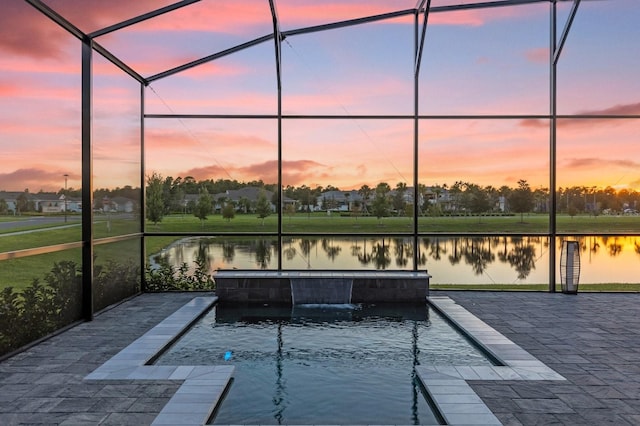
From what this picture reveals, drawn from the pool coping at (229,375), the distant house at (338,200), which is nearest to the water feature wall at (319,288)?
the pool coping at (229,375)

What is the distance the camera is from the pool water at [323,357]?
12.3ft

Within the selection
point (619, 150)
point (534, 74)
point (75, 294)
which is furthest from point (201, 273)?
point (619, 150)

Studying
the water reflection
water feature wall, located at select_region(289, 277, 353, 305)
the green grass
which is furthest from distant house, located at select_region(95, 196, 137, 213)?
the green grass

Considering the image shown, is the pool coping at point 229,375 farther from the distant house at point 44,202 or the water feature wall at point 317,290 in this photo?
the water feature wall at point 317,290

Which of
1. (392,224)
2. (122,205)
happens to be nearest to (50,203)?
(122,205)

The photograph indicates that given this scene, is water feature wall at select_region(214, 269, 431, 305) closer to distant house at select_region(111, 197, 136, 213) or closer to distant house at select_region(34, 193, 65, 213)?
distant house at select_region(111, 197, 136, 213)

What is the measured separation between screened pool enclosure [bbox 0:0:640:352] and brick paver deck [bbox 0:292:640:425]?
0.66 m

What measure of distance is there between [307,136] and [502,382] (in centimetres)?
1184

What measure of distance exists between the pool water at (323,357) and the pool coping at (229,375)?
124 millimetres

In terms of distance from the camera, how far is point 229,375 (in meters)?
4.29

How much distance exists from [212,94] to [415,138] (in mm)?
6314

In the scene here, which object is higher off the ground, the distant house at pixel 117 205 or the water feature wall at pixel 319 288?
the distant house at pixel 117 205

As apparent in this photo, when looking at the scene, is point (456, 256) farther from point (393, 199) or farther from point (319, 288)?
point (319, 288)

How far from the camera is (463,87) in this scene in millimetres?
16344
